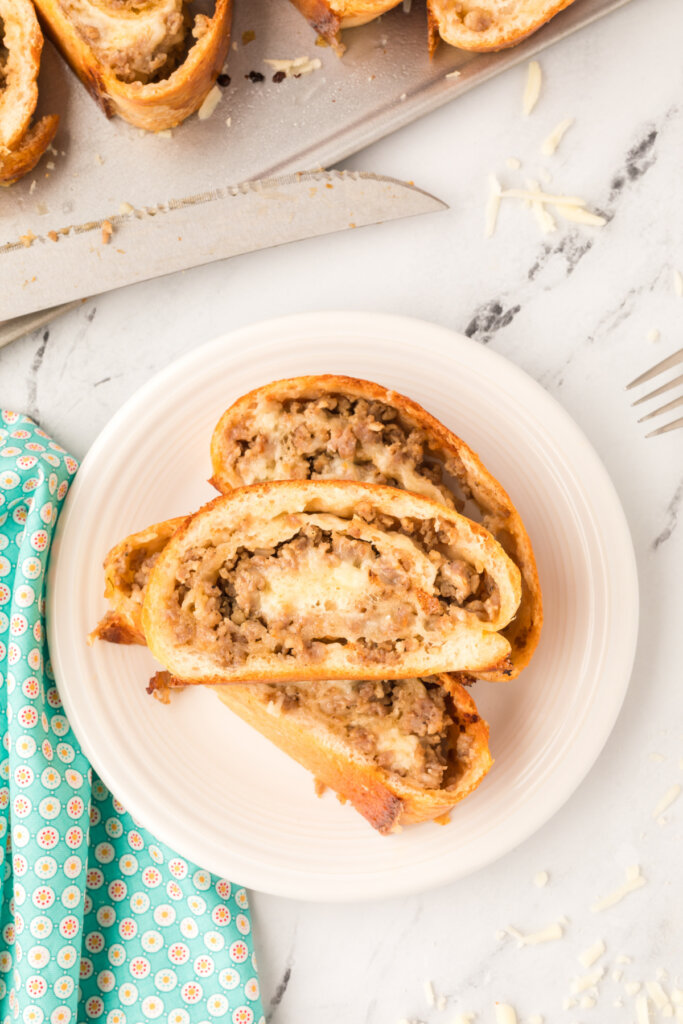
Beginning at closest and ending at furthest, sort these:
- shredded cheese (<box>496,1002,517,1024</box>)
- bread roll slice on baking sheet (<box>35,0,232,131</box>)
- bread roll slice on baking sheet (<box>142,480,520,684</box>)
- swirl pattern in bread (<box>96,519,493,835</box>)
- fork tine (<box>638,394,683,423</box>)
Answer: bread roll slice on baking sheet (<box>142,480,520,684</box>) < swirl pattern in bread (<box>96,519,493,835</box>) < bread roll slice on baking sheet (<box>35,0,232,131</box>) < fork tine (<box>638,394,683,423</box>) < shredded cheese (<box>496,1002,517,1024</box>)

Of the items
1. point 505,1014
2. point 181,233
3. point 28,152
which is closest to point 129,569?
point 181,233

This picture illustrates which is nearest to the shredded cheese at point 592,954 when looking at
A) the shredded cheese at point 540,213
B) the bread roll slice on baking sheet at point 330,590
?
the bread roll slice on baking sheet at point 330,590

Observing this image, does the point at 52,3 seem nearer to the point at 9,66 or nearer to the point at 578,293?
the point at 9,66

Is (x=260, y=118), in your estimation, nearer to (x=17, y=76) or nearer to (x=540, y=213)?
(x=17, y=76)

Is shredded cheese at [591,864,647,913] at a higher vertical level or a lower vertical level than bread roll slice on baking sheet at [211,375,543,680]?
lower

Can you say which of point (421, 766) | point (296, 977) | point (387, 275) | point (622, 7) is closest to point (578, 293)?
point (387, 275)

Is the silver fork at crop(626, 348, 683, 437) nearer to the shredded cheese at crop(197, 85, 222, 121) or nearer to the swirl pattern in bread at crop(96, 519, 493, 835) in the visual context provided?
the swirl pattern in bread at crop(96, 519, 493, 835)

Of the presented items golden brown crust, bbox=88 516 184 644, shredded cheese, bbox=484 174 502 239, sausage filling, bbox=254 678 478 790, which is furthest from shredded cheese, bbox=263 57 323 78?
sausage filling, bbox=254 678 478 790
